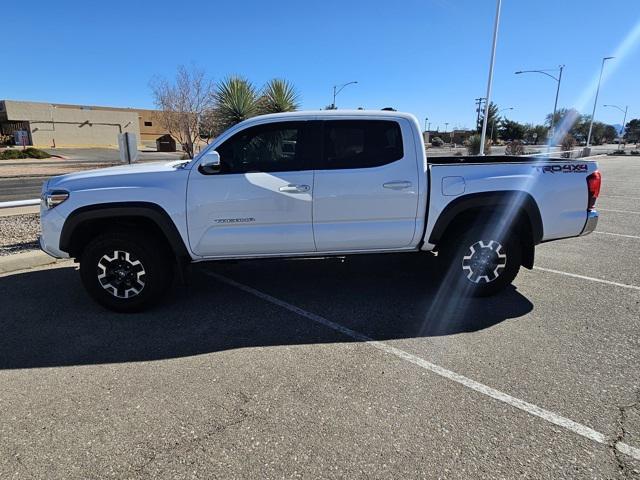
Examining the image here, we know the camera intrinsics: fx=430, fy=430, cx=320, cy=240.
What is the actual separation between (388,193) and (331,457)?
2.61 metres

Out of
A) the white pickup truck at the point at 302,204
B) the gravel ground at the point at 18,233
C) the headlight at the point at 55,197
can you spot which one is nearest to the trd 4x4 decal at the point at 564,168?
the white pickup truck at the point at 302,204

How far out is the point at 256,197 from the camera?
4.20m

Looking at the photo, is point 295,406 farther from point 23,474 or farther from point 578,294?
point 578,294

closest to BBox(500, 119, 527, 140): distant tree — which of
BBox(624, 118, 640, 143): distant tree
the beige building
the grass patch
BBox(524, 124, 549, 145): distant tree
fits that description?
BBox(524, 124, 549, 145): distant tree

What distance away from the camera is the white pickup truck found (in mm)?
4180

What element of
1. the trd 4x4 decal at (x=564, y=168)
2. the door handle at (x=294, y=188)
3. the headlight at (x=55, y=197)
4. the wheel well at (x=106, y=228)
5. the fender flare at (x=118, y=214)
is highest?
the trd 4x4 decal at (x=564, y=168)

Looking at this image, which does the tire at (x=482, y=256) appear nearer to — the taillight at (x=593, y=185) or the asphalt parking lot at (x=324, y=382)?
the asphalt parking lot at (x=324, y=382)

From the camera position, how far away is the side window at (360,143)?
4.34m

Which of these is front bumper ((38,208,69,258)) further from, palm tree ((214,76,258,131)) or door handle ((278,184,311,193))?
palm tree ((214,76,258,131))

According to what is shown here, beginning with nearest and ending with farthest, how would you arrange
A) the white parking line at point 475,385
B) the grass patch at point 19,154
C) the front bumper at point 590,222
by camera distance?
the white parking line at point 475,385 < the front bumper at point 590,222 < the grass patch at point 19,154

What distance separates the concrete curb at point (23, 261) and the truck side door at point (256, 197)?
8.76 ft

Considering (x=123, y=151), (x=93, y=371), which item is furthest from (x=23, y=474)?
(x=123, y=151)

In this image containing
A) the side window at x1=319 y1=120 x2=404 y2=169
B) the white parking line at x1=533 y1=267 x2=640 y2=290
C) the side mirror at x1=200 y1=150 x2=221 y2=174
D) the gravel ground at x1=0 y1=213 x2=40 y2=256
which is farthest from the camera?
the gravel ground at x1=0 y1=213 x2=40 y2=256

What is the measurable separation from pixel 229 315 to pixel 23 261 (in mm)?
3508
